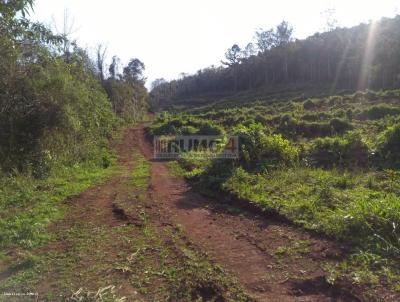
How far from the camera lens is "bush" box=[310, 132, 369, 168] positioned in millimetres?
10562

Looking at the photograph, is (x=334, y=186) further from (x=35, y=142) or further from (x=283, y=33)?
(x=283, y=33)

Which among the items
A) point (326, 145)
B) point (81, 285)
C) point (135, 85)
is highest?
point (135, 85)

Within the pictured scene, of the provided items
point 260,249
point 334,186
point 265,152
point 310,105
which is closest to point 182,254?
point 260,249

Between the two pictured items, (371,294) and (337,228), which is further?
(337,228)

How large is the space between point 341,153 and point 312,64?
47020mm

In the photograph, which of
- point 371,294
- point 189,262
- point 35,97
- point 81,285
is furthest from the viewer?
point 35,97

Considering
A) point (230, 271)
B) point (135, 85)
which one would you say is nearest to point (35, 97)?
point (230, 271)

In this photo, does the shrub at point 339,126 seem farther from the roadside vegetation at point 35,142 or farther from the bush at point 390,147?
the roadside vegetation at point 35,142

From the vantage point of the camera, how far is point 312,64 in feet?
180

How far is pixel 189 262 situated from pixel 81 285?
1283mm

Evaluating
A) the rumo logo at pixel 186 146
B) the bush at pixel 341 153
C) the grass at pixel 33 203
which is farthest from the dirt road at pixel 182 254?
→ the rumo logo at pixel 186 146

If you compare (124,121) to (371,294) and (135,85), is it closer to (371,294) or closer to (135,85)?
(135,85)

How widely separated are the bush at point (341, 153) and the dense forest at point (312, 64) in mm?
29788

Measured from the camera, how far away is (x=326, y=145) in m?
11.4
